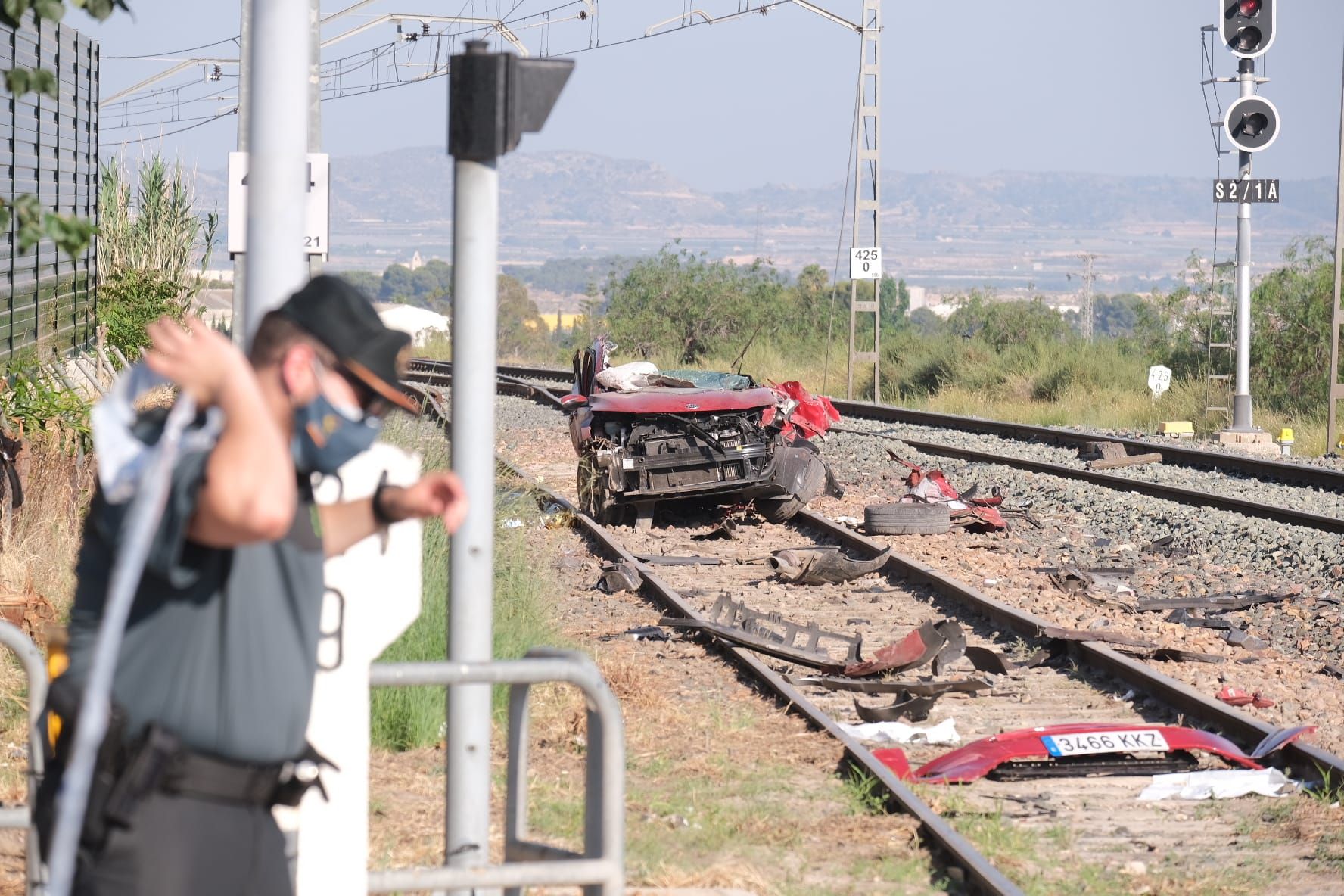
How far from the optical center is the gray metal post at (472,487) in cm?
409

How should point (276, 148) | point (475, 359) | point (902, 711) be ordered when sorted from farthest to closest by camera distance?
point (902, 711), point (475, 359), point (276, 148)

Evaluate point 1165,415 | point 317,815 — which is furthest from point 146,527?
point 1165,415

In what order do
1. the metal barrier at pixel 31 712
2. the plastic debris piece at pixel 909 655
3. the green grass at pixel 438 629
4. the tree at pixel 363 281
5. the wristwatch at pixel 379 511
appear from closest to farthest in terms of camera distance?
the wristwatch at pixel 379 511
the tree at pixel 363 281
the metal barrier at pixel 31 712
the green grass at pixel 438 629
the plastic debris piece at pixel 909 655

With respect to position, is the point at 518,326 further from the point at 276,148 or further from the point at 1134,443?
the point at 276,148

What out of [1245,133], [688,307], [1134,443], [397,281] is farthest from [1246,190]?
[397,281]

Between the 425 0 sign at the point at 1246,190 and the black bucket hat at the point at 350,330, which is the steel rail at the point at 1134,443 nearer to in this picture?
the 425 0 sign at the point at 1246,190

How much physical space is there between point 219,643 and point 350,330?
1.98 ft

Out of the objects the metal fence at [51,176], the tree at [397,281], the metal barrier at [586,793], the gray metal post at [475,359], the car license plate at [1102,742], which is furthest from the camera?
the tree at [397,281]

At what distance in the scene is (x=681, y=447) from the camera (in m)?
14.5

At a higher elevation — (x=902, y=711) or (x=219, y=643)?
(x=219, y=643)

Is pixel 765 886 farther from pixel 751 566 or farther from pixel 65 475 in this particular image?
pixel 751 566

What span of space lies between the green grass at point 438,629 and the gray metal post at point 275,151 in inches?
147

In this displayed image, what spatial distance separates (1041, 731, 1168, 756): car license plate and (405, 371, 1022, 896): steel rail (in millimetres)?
864

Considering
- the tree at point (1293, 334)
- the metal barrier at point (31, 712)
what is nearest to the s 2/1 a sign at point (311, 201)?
the metal barrier at point (31, 712)
